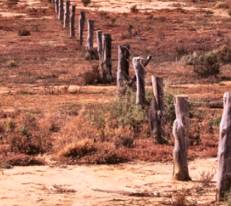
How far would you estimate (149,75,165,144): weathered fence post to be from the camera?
51.3 ft

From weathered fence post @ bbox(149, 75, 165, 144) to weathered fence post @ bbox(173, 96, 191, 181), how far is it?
2.87 metres

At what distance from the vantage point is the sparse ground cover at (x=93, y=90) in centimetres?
1528

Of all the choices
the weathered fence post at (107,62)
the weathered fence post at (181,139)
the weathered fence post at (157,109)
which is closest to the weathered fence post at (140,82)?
the weathered fence post at (157,109)

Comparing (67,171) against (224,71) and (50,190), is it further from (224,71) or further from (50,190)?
(224,71)

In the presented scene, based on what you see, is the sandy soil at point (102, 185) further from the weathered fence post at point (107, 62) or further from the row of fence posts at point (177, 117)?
the weathered fence post at point (107, 62)

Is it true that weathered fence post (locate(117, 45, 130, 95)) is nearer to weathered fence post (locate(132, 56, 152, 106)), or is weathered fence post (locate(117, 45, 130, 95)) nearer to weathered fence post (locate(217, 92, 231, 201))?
weathered fence post (locate(132, 56, 152, 106))

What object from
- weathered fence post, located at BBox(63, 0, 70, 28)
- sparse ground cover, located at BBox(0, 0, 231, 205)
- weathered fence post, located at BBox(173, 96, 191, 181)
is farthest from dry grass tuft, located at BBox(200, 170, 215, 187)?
weathered fence post, located at BBox(63, 0, 70, 28)

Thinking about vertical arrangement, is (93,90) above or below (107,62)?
below

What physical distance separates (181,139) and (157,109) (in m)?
3.22

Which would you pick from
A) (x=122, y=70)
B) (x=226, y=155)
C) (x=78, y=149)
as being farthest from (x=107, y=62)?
(x=226, y=155)

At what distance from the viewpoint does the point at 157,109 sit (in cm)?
1579

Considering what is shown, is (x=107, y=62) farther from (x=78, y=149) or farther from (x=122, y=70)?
(x=78, y=149)

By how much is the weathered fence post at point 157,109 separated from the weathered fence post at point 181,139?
2.87 metres

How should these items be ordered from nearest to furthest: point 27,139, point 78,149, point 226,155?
point 226,155
point 78,149
point 27,139
